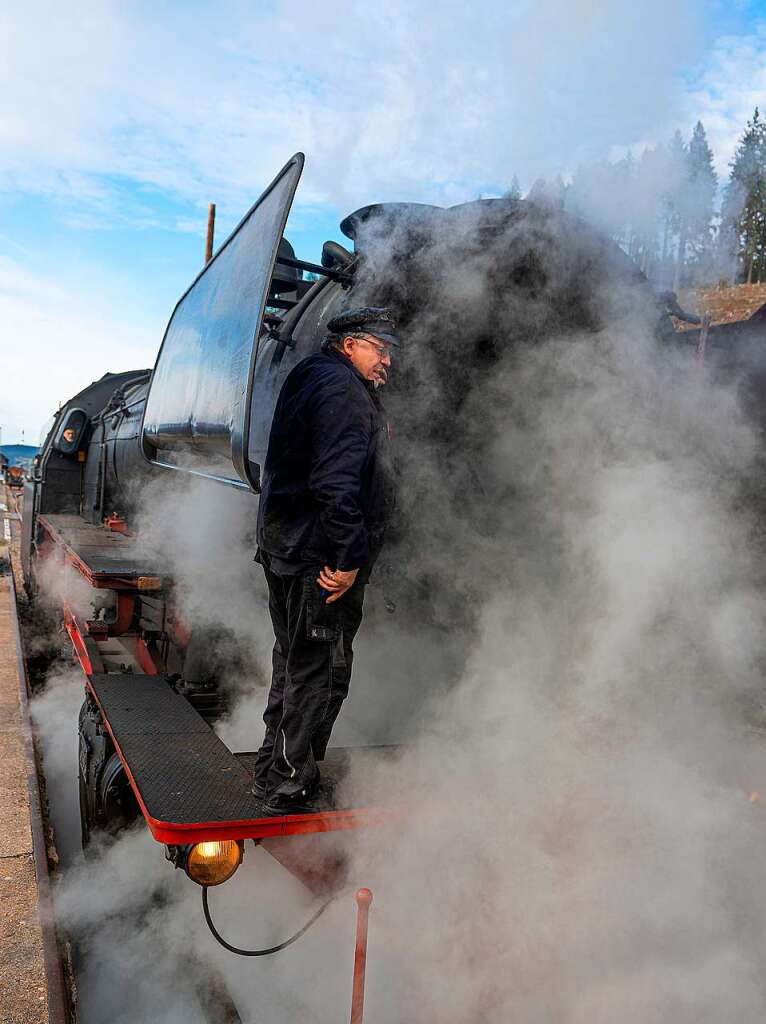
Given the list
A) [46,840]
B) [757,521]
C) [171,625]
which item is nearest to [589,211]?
[757,521]

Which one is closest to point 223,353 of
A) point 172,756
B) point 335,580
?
point 335,580

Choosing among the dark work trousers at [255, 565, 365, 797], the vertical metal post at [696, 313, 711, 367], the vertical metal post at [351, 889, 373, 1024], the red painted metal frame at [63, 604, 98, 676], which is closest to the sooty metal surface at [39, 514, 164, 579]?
the red painted metal frame at [63, 604, 98, 676]

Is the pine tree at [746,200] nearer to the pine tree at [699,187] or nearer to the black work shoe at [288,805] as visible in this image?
the pine tree at [699,187]

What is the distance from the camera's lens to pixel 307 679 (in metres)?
2.10

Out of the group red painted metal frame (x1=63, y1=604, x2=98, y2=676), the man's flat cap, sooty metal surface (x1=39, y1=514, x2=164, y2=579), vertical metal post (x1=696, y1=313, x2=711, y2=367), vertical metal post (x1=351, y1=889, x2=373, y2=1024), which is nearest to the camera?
vertical metal post (x1=351, y1=889, x2=373, y2=1024)

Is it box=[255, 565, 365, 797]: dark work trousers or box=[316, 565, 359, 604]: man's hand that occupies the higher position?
box=[316, 565, 359, 604]: man's hand

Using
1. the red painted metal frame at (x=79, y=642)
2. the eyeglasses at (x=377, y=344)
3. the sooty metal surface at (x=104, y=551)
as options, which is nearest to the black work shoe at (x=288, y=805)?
the eyeglasses at (x=377, y=344)

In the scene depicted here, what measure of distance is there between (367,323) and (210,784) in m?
1.29

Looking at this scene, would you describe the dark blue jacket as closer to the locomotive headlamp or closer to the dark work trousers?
the dark work trousers

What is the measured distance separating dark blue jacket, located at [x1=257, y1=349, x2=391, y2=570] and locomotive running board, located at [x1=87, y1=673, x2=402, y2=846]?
1.99ft

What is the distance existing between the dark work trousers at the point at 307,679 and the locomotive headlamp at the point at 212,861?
172 millimetres

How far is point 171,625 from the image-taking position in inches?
153

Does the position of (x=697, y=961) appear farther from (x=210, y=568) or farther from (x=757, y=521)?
(x=210, y=568)

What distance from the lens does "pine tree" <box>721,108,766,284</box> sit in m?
2.38
